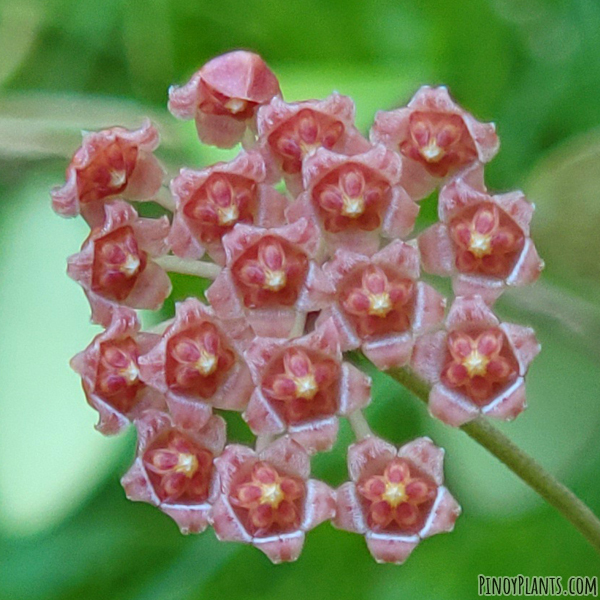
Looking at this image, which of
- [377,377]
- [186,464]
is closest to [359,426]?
[186,464]

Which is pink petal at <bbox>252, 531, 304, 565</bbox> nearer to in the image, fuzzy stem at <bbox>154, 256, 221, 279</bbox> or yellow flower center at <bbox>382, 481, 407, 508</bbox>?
yellow flower center at <bbox>382, 481, 407, 508</bbox>

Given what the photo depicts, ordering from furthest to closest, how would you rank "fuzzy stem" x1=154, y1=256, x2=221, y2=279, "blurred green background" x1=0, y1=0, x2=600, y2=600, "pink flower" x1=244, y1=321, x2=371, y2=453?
"blurred green background" x1=0, y1=0, x2=600, y2=600 → "fuzzy stem" x1=154, y1=256, x2=221, y2=279 → "pink flower" x1=244, y1=321, x2=371, y2=453

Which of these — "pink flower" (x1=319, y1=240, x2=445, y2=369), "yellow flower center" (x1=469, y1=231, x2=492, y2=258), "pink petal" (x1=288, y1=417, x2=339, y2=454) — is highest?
"yellow flower center" (x1=469, y1=231, x2=492, y2=258)

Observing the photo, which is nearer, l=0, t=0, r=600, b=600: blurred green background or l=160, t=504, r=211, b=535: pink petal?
l=160, t=504, r=211, b=535: pink petal

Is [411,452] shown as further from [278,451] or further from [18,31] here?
[18,31]

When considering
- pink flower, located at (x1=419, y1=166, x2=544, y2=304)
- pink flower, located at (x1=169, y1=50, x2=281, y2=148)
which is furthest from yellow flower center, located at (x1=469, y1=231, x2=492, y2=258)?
pink flower, located at (x1=169, y1=50, x2=281, y2=148)

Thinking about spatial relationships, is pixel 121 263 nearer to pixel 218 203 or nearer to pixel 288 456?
pixel 218 203

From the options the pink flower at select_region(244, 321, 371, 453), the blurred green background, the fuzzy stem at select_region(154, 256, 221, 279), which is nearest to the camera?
→ the pink flower at select_region(244, 321, 371, 453)
